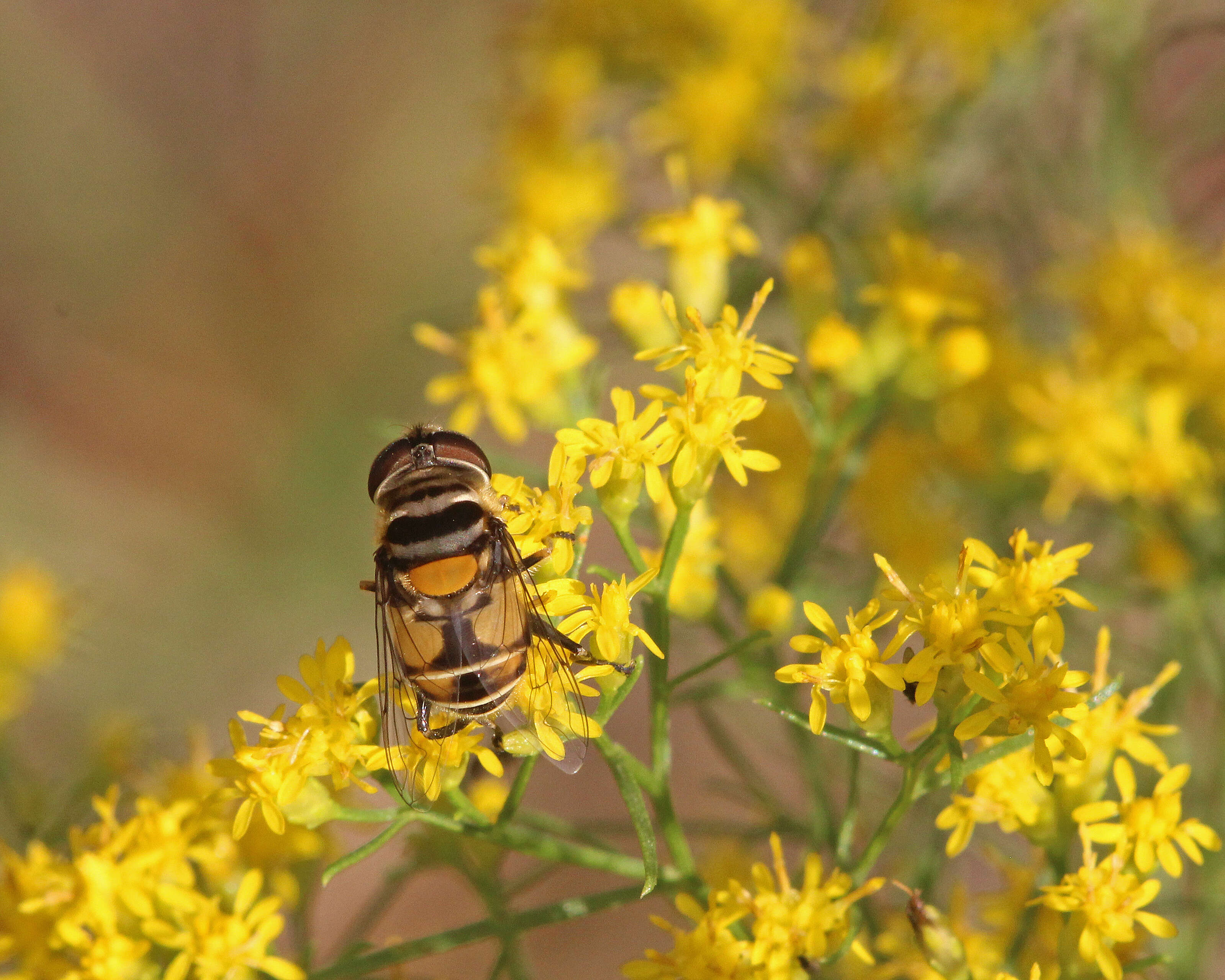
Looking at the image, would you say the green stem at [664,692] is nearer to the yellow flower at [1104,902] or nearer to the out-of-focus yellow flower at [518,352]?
the yellow flower at [1104,902]

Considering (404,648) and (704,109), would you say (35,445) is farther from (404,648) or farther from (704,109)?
(404,648)

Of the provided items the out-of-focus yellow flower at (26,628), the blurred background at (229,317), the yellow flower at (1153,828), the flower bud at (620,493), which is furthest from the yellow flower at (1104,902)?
the blurred background at (229,317)

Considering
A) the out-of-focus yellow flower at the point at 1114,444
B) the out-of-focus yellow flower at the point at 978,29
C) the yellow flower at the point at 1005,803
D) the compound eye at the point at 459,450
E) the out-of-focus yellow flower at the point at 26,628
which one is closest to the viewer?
the yellow flower at the point at 1005,803

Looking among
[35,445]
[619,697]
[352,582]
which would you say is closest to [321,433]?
[352,582]

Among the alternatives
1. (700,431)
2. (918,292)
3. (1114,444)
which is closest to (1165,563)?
(1114,444)

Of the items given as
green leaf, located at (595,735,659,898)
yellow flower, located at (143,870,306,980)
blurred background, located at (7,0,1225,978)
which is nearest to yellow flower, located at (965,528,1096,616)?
green leaf, located at (595,735,659,898)

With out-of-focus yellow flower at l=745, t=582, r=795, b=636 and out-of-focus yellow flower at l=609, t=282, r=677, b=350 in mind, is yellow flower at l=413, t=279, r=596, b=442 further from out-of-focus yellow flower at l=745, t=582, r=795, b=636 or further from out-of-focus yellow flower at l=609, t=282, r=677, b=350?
out-of-focus yellow flower at l=745, t=582, r=795, b=636

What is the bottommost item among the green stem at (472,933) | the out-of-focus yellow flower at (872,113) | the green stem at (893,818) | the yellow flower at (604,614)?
the green stem at (893,818)
